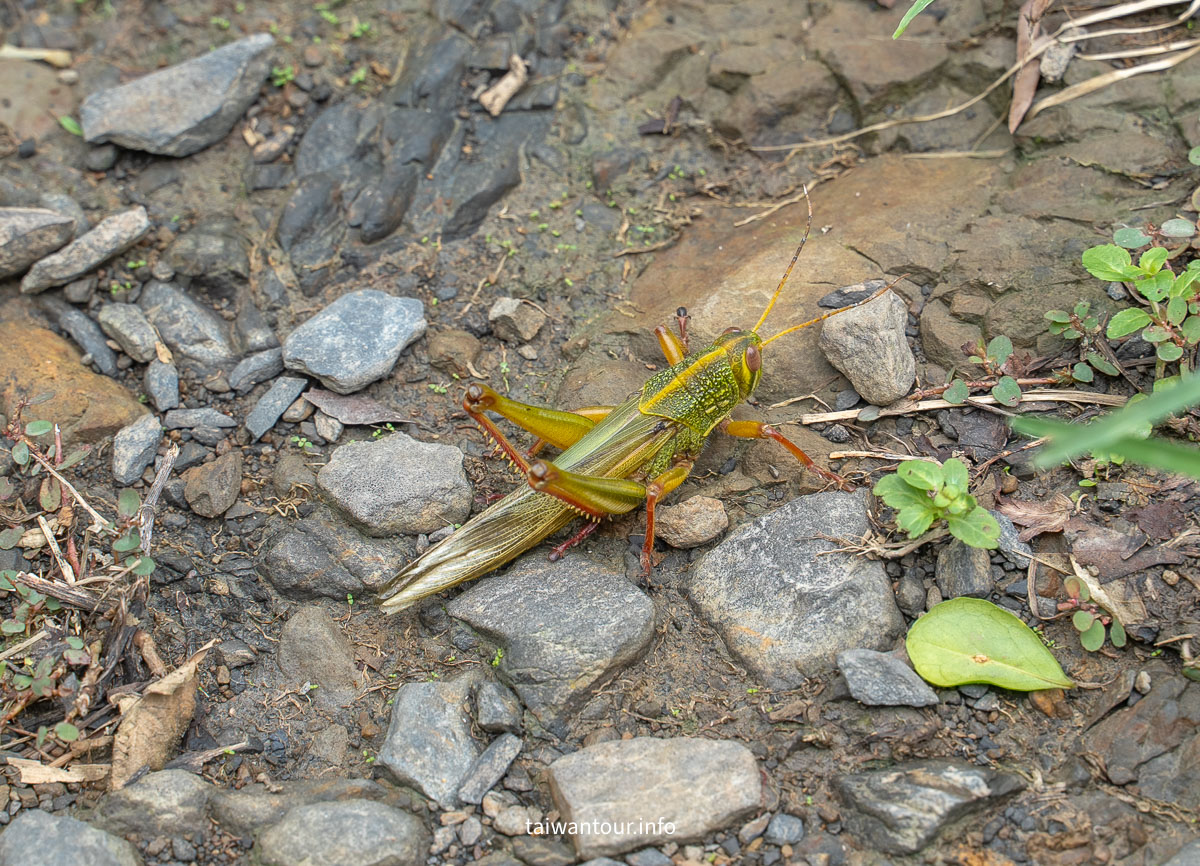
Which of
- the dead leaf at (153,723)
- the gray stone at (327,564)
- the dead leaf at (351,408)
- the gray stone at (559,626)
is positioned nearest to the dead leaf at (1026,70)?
the gray stone at (559,626)

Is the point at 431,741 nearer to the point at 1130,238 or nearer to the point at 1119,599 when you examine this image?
the point at 1119,599

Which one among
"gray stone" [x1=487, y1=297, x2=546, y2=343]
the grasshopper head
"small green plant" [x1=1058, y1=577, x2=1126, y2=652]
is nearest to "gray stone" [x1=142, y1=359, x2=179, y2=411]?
"gray stone" [x1=487, y1=297, x2=546, y2=343]

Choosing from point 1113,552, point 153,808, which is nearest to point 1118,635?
point 1113,552

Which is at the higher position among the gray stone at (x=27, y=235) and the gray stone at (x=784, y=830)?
the gray stone at (x=27, y=235)

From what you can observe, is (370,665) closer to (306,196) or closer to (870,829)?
(870,829)

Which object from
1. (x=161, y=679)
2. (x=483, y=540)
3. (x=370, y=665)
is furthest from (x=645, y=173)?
(x=161, y=679)

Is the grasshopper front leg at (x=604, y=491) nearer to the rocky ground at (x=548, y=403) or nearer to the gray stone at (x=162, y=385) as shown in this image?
the rocky ground at (x=548, y=403)
